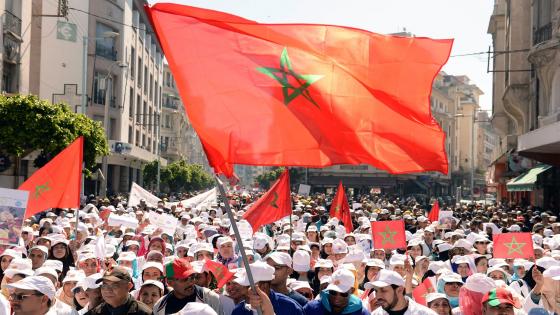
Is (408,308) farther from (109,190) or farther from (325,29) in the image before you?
(109,190)

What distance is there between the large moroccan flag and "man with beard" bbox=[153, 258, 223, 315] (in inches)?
39.5

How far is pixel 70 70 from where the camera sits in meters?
46.1

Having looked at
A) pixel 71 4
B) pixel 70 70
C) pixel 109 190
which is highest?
pixel 71 4

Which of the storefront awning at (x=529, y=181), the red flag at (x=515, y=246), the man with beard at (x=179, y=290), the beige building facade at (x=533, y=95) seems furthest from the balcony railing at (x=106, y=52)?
the man with beard at (x=179, y=290)

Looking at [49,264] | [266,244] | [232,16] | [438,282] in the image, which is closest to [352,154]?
[232,16]

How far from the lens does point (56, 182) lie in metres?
11.5

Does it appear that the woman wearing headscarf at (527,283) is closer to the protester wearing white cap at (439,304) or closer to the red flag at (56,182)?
the protester wearing white cap at (439,304)

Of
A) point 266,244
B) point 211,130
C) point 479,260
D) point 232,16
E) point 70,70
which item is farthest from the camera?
point 70,70

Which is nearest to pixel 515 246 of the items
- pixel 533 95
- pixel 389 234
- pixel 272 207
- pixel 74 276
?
pixel 389 234

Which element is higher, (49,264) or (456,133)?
(456,133)

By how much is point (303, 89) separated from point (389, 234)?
235 inches

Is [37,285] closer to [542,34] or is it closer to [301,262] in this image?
[301,262]

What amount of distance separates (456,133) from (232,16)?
110555 millimetres

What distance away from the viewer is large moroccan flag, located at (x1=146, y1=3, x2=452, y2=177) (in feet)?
20.8
